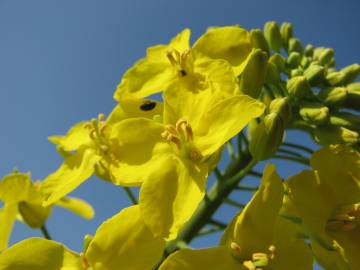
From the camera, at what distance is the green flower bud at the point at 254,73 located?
227 centimetres

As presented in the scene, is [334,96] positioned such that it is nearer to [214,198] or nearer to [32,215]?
[214,198]

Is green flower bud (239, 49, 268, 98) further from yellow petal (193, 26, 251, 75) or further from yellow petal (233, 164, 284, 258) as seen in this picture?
yellow petal (233, 164, 284, 258)

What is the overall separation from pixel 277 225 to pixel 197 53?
3.60 ft

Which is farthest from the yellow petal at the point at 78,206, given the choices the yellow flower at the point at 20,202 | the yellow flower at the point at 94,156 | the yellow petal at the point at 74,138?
the yellow flower at the point at 94,156

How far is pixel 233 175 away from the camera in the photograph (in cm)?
275

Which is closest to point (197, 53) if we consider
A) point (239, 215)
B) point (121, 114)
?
point (121, 114)

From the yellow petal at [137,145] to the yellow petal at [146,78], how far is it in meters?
0.42

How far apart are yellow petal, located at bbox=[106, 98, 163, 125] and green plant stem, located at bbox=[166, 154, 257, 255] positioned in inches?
23.2

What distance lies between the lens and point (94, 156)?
2568 mm

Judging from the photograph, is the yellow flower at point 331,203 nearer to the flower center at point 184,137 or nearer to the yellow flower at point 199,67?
the flower center at point 184,137

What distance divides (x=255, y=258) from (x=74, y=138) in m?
1.56

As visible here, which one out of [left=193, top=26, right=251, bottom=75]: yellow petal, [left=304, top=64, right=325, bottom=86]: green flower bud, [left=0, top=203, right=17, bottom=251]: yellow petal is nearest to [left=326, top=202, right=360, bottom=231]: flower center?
[left=304, top=64, right=325, bottom=86]: green flower bud

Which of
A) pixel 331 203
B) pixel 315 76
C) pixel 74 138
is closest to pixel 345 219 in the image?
pixel 331 203

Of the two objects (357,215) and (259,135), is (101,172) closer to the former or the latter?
(259,135)
